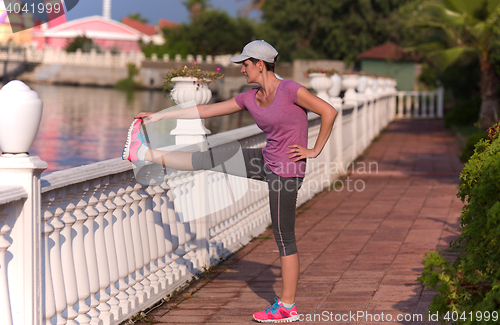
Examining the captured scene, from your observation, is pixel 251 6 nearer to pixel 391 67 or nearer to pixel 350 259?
pixel 391 67

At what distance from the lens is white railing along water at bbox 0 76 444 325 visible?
9.62 ft

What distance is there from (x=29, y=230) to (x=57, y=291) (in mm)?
464

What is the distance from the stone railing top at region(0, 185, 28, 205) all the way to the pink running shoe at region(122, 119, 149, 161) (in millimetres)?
1138

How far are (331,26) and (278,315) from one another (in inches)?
1925

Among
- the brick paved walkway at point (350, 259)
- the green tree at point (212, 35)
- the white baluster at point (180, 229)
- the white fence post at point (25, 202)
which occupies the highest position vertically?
the green tree at point (212, 35)

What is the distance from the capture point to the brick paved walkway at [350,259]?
14.5 ft

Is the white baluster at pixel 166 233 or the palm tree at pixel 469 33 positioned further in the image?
the palm tree at pixel 469 33

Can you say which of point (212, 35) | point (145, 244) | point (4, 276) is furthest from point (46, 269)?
point (212, 35)

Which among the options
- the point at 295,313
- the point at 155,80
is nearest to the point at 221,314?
the point at 295,313

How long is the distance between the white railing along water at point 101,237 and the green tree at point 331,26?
45.6m

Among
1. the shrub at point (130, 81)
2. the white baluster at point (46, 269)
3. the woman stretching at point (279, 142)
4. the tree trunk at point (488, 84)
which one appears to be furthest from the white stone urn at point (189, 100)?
the shrub at point (130, 81)

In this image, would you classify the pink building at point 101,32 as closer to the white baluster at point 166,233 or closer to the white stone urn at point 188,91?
the white stone urn at point 188,91

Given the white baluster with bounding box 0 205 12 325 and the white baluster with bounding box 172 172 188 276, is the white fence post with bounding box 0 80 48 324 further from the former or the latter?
the white baluster with bounding box 172 172 188 276

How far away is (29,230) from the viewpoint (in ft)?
9.64
